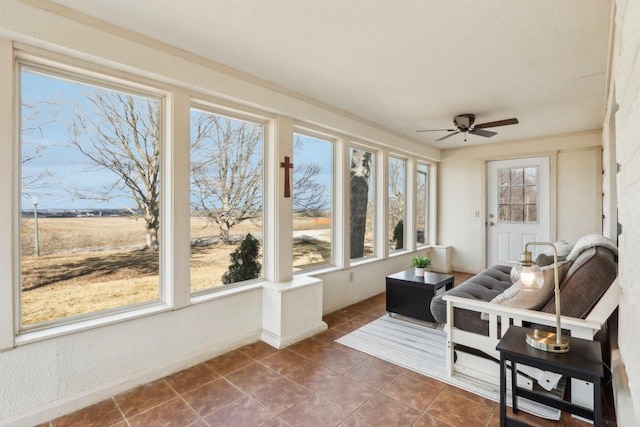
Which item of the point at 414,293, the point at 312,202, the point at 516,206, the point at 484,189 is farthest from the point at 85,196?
the point at 516,206

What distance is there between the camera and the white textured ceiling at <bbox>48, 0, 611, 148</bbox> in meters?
1.87

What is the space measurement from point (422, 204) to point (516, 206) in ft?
4.95

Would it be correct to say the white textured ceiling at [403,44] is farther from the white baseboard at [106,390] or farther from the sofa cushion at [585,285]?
the white baseboard at [106,390]

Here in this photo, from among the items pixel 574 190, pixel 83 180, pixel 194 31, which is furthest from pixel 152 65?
pixel 574 190

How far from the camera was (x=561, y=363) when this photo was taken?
148 centimetres

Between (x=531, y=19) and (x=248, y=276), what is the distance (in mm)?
2934

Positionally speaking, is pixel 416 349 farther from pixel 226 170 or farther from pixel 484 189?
pixel 484 189

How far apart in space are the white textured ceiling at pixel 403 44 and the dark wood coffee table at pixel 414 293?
1.94 metres

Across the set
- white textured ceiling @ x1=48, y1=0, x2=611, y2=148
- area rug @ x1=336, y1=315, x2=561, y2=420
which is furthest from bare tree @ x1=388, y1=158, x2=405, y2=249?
area rug @ x1=336, y1=315, x2=561, y2=420

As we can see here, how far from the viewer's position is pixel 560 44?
2232 mm

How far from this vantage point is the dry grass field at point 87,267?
200 centimetres

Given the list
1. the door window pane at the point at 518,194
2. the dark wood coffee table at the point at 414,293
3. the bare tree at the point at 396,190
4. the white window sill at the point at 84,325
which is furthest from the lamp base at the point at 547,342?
the door window pane at the point at 518,194

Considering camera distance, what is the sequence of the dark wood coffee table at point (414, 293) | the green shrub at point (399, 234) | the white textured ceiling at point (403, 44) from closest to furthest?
the white textured ceiling at point (403, 44)
the dark wood coffee table at point (414, 293)
the green shrub at point (399, 234)

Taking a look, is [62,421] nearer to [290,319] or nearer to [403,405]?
[290,319]
